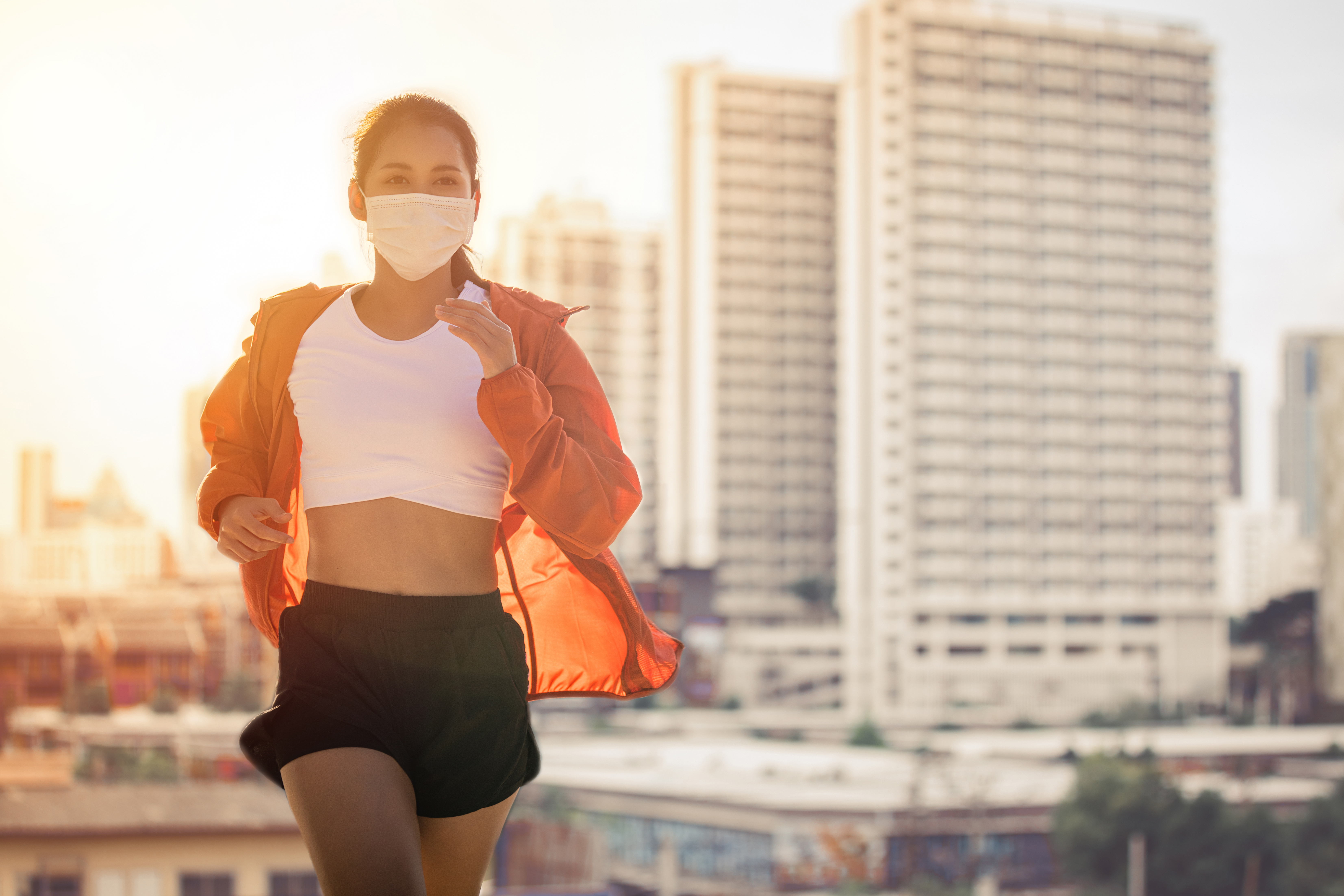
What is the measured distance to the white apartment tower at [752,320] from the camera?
212ft

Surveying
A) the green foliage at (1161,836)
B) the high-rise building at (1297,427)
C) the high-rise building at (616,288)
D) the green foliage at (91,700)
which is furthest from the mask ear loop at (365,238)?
the high-rise building at (1297,427)

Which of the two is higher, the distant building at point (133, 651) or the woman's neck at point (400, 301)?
the woman's neck at point (400, 301)

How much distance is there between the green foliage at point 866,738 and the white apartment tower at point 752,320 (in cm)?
1145

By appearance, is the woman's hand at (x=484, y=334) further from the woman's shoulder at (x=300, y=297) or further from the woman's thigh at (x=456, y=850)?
the woman's thigh at (x=456, y=850)

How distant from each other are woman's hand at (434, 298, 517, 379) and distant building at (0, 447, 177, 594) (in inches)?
2493

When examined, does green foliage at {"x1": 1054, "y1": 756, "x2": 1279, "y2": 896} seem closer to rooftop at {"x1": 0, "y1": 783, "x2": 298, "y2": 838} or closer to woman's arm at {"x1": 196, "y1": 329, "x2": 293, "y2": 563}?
rooftop at {"x1": 0, "y1": 783, "x2": 298, "y2": 838}

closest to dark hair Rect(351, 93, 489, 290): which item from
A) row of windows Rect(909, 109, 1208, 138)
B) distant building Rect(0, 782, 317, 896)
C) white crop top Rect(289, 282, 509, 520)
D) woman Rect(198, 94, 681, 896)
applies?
woman Rect(198, 94, 681, 896)

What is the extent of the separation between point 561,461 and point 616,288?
67.0 m

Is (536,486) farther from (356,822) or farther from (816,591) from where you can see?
(816,591)

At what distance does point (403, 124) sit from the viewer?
6.03ft

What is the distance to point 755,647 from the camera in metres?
60.9

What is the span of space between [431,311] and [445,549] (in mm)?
323

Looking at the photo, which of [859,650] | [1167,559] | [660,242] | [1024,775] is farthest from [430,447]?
[660,242]

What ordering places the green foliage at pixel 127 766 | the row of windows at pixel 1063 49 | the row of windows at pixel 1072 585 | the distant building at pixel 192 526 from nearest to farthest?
the green foliage at pixel 127 766 → the row of windows at pixel 1072 585 → the row of windows at pixel 1063 49 → the distant building at pixel 192 526
